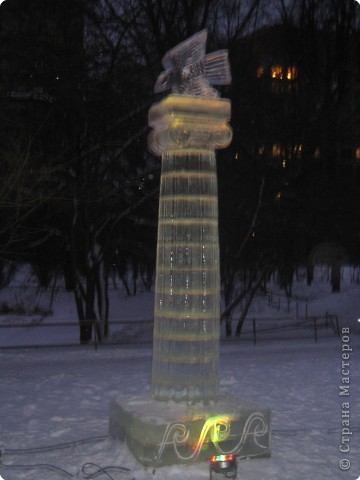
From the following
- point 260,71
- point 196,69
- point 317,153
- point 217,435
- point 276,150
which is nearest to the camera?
point 217,435

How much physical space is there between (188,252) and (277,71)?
57.6 feet

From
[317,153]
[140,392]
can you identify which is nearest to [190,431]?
[140,392]

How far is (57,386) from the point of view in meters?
9.79

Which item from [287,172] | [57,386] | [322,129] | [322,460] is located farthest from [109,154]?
[322,460]

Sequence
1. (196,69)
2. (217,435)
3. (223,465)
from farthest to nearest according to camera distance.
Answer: (196,69), (217,435), (223,465)

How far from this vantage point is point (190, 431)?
232 inches

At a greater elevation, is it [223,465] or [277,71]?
[277,71]

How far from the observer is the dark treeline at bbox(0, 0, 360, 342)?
17531mm

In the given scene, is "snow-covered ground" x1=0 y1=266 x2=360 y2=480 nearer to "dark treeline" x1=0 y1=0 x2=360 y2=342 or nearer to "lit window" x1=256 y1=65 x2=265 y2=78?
"dark treeline" x1=0 y1=0 x2=360 y2=342

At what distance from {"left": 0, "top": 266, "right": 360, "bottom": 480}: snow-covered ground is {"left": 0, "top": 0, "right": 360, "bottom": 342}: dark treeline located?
391 centimetres

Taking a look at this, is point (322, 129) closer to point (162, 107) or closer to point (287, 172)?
point (287, 172)

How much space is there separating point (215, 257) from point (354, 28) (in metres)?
19.6

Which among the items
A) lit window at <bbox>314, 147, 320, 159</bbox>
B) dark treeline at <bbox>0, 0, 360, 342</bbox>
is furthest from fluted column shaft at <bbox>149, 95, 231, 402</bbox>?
lit window at <bbox>314, 147, 320, 159</bbox>

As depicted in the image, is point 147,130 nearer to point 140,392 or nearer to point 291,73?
point 291,73
